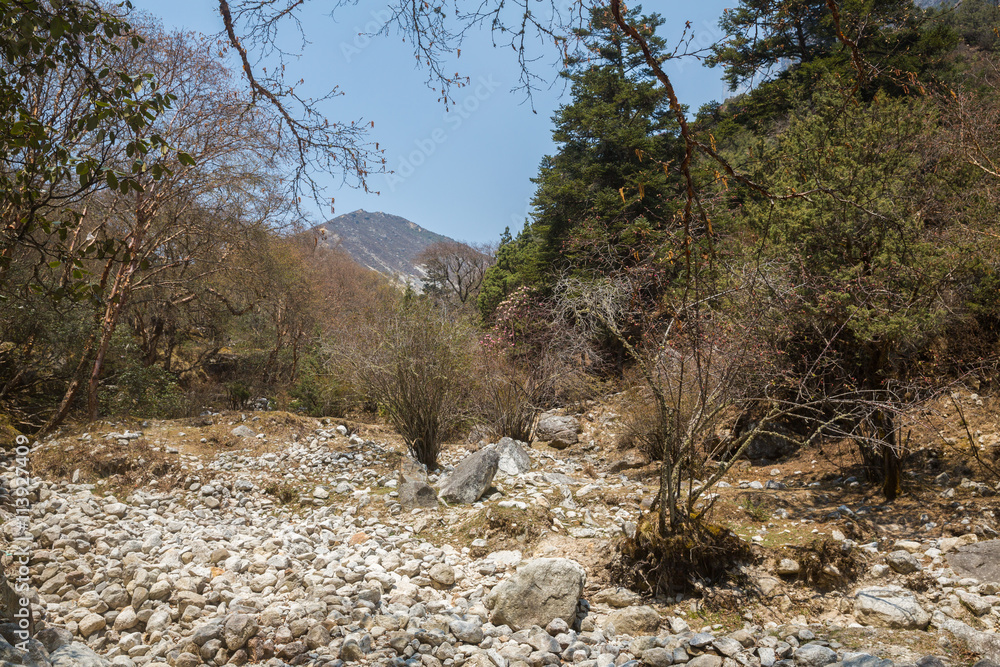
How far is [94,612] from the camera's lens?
3.28m

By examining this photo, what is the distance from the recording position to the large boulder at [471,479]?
18.1 feet

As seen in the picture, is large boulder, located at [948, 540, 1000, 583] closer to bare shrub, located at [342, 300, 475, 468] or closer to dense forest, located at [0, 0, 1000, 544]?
→ dense forest, located at [0, 0, 1000, 544]

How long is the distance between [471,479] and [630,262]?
700 cm

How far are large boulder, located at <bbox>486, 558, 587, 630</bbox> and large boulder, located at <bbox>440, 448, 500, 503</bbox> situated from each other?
1.99 m

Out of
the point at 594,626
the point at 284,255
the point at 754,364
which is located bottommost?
the point at 594,626

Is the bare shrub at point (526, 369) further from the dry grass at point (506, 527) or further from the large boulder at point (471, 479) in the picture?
the dry grass at point (506, 527)

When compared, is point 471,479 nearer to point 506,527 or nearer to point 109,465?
point 506,527

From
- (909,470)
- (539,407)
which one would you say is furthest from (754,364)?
(539,407)

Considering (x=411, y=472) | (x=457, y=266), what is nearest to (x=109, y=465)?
(x=411, y=472)

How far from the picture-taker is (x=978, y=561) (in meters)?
3.51

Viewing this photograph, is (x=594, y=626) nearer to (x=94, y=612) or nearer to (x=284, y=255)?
(x=94, y=612)

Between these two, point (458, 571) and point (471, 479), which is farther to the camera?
point (471, 479)

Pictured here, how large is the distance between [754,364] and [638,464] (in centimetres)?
231

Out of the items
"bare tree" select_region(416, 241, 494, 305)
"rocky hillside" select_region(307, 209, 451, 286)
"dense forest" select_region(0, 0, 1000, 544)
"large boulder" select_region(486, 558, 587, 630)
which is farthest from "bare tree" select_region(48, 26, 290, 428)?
"rocky hillside" select_region(307, 209, 451, 286)
